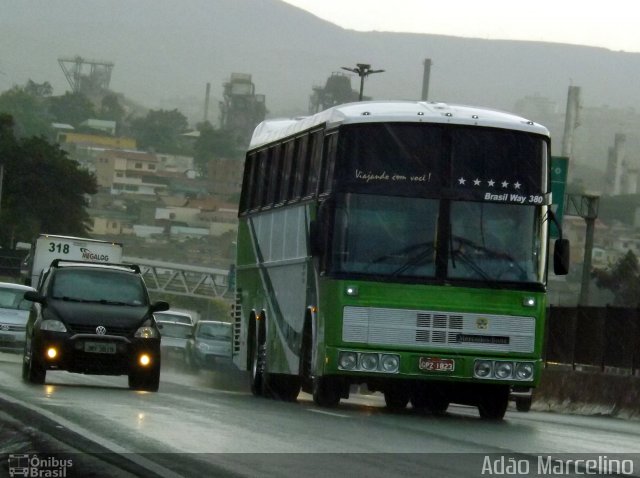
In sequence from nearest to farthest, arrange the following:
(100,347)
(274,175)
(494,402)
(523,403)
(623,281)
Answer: (494,402) → (100,347) → (274,175) → (523,403) → (623,281)

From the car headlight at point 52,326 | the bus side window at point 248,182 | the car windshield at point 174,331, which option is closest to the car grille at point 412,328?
the car headlight at point 52,326

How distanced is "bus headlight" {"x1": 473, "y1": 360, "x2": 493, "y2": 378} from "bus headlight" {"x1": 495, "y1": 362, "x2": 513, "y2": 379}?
80 millimetres

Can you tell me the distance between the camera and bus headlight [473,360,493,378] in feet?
63.1

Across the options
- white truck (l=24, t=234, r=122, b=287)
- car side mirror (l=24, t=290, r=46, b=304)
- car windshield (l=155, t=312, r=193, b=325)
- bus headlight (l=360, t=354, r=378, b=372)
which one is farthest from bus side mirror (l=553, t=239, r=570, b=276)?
car windshield (l=155, t=312, r=193, b=325)

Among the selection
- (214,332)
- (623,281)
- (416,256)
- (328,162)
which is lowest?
(214,332)

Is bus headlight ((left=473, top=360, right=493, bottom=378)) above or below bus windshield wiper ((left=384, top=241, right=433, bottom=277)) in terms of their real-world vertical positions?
below

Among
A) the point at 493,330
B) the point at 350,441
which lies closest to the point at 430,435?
the point at 350,441

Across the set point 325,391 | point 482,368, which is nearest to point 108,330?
point 325,391

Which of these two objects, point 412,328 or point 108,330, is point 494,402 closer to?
point 412,328

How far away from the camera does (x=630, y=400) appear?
83.3 ft

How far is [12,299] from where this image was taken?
1577 inches

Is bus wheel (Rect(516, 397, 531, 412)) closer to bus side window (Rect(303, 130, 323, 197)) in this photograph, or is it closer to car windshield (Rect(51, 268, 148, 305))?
car windshield (Rect(51, 268, 148, 305))

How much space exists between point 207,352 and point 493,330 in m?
28.0

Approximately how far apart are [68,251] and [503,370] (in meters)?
36.8
